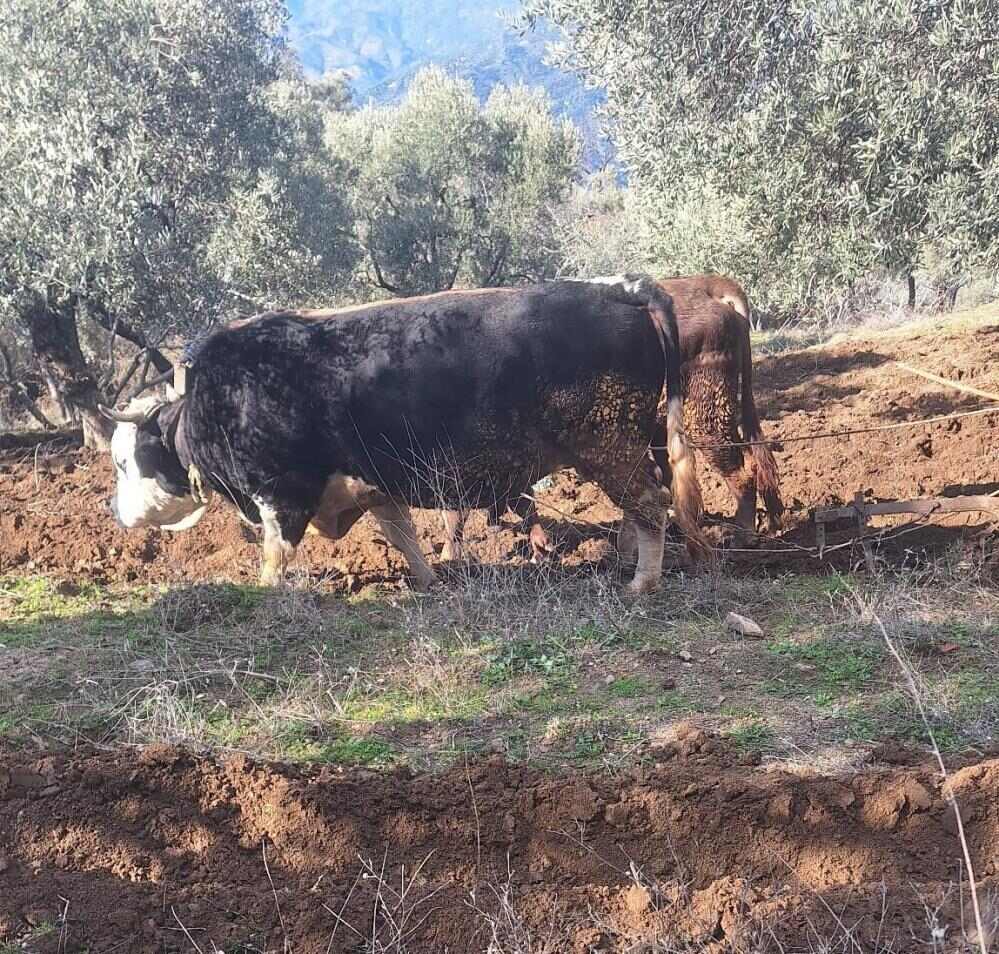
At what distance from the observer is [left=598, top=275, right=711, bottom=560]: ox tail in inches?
241

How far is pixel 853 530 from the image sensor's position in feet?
21.8

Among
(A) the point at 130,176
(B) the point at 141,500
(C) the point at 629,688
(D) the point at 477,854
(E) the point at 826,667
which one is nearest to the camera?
(D) the point at 477,854

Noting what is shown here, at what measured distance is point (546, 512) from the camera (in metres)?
8.28

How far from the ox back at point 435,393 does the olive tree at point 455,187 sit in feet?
39.8

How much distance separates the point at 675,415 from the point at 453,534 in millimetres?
1886

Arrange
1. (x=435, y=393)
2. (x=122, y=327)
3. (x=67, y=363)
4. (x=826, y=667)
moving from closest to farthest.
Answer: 1. (x=826, y=667)
2. (x=435, y=393)
3. (x=122, y=327)
4. (x=67, y=363)

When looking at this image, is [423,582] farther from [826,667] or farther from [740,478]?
[826,667]

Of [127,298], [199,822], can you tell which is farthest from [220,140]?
[199,822]

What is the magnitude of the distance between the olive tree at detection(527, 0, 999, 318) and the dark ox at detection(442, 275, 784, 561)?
3.81ft

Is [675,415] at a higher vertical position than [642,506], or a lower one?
higher

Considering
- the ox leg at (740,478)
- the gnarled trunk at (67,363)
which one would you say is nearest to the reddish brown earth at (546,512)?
the ox leg at (740,478)

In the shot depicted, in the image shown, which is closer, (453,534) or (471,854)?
(471,854)

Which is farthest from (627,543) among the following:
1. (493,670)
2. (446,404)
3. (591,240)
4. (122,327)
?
(591,240)

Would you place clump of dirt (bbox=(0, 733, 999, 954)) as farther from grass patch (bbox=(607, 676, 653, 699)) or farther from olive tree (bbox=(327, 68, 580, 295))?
olive tree (bbox=(327, 68, 580, 295))
